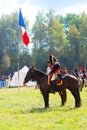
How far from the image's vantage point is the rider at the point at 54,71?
57.7 ft

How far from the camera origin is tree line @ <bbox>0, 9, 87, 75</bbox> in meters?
77.7

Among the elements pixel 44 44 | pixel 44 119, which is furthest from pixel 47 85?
pixel 44 44

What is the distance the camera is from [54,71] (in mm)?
17672

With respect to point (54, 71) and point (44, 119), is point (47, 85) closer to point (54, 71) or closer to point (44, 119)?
point (54, 71)

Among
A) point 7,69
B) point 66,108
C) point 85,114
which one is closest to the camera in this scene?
point 85,114

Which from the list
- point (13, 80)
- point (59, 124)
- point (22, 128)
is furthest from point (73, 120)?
point (13, 80)

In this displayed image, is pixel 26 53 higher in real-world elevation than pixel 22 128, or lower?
higher

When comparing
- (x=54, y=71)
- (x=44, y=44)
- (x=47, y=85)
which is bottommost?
(x=47, y=85)

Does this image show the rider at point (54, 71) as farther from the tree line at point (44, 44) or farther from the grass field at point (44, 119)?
the tree line at point (44, 44)

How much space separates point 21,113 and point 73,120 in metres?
2.85

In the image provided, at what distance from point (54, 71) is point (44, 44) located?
64.5 metres

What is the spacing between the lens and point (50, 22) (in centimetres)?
8175

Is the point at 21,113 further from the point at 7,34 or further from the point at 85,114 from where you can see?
the point at 7,34

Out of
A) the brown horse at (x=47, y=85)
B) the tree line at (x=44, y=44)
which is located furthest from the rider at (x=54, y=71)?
the tree line at (x=44, y=44)
